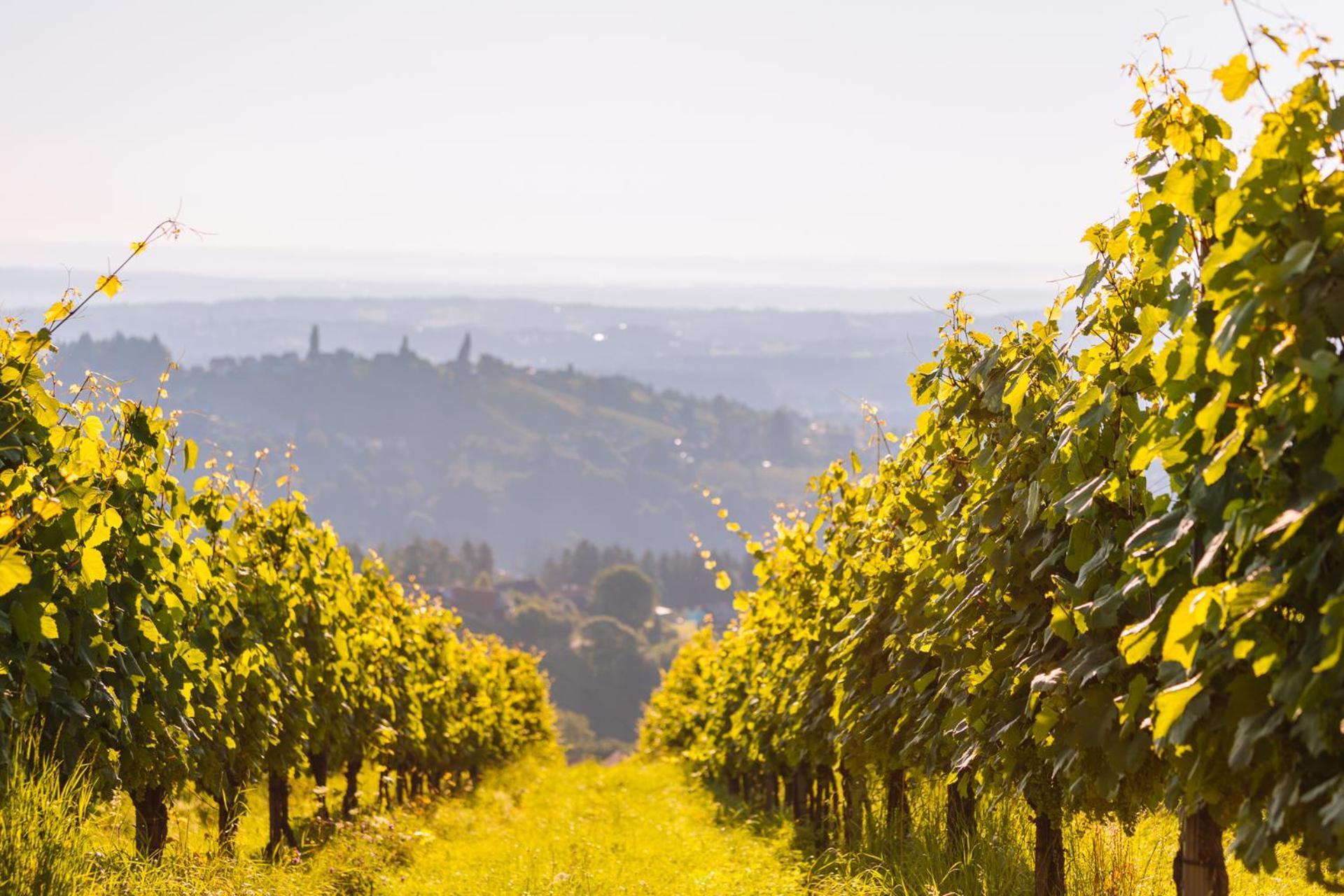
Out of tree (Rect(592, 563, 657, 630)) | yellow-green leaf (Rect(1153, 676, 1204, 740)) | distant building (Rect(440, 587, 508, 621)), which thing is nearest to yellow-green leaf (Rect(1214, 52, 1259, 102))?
yellow-green leaf (Rect(1153, 676, 1204, 740))

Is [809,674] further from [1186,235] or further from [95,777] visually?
[1186,235]

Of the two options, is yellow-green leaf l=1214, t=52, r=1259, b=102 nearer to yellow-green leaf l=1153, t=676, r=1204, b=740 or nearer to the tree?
yellow-green leaf l=1153, t=676, r=1204, b=740

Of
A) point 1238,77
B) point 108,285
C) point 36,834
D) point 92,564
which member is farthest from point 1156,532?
point 108,285

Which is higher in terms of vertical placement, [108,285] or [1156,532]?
[108,285]

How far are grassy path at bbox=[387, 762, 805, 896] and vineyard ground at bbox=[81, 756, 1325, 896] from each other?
1.5 inches

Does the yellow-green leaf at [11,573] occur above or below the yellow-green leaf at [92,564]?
above

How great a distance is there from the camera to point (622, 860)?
1242cm

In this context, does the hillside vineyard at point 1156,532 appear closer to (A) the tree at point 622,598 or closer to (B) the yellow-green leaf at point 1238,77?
(B) the yellow-green leaf at point 1238,77

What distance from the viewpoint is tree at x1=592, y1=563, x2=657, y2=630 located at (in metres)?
182

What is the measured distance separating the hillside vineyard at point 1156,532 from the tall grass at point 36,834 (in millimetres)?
3934

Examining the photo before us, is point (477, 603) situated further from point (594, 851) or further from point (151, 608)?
point (151, 608)

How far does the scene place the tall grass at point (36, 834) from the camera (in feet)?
15.8

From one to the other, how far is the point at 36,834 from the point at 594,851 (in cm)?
867

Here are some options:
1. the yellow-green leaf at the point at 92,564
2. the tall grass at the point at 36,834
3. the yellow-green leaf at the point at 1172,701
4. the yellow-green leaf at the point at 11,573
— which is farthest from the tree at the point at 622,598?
the yellow-green leaf at the point at 1172,701
